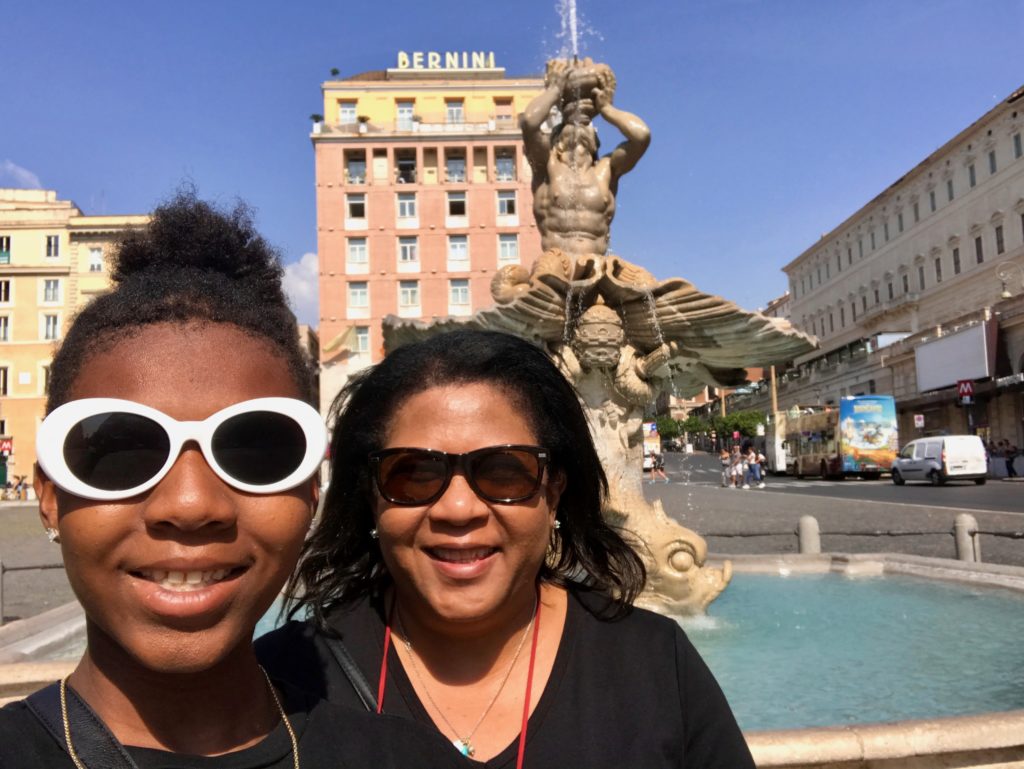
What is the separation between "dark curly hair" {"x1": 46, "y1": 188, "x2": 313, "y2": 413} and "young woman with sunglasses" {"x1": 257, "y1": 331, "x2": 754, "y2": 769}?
0.43 meters

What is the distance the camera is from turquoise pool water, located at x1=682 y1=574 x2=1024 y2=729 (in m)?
4.27

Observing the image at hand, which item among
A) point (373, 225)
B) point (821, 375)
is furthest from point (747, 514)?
point (821, 375)

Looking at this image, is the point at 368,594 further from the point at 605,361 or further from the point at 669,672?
the point at 605,361

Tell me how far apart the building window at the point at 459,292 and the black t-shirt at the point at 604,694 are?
152ft

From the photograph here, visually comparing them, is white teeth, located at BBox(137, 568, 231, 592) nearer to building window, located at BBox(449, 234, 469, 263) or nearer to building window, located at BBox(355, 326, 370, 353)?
building window, located at BBox(355, 326, 370, 353)

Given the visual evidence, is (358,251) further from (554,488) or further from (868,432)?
(554,488)

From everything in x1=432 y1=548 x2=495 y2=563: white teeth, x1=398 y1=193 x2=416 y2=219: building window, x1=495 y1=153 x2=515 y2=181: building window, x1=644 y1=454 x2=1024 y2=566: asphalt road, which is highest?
x1=495 y1=153 x2=515 y2=181: building window

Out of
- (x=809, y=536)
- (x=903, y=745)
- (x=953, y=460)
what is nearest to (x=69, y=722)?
(x=903, y=745)

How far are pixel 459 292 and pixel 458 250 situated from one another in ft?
8.20

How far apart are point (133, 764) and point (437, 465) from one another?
2.68 ft

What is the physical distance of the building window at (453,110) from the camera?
51125 mm

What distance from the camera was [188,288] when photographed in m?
1.22

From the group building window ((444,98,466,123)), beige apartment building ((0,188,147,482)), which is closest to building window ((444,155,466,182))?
building window ((444,98,466,123))

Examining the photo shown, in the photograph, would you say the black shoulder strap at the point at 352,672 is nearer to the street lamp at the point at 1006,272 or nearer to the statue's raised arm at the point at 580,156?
the statue's raised arm at the point at 580,156
